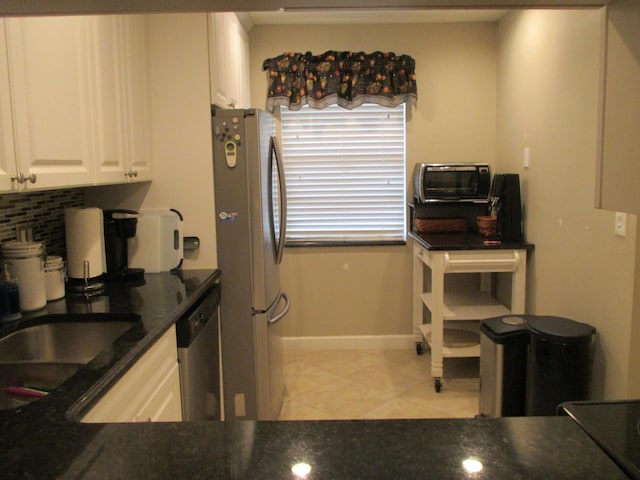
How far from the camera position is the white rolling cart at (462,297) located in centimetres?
315

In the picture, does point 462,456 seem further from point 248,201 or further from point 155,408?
point 248,201

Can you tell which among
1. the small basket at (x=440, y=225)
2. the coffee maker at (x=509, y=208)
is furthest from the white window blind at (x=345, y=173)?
the coffee maker at (x=509, y=208)

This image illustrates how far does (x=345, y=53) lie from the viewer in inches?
151

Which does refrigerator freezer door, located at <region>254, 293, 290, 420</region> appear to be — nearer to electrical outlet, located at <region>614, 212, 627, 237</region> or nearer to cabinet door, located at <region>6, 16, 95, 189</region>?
cabinet door, located at <region>6, 16, 95, 189</region>

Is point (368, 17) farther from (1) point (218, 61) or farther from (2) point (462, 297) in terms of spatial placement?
(2) point (462, 297)

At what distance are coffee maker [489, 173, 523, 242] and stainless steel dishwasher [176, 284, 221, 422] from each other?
6.12 feet

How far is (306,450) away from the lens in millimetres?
803

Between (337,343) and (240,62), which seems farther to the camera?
(337,343)

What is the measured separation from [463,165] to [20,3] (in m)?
3.24

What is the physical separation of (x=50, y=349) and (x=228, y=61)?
6.44 feet

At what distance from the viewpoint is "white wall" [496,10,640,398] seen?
7.52ft

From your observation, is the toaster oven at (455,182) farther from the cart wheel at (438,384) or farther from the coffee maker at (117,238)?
the coffee maker at (117,238)

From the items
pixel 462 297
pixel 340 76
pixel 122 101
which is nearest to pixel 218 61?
pixel 122 101

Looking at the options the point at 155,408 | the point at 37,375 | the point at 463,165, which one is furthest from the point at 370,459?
the point at 463,165
